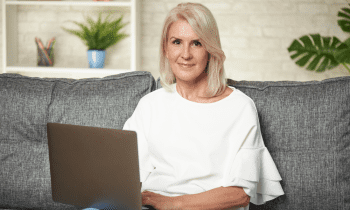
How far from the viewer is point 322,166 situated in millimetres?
1235

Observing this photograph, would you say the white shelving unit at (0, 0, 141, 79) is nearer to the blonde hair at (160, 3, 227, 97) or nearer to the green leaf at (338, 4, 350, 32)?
the blonde hair at (160, 3, 227, 97)

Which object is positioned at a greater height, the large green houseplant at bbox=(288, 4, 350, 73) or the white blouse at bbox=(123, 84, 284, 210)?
the large green houseplant at bbox=(288, 4, 350, 73)

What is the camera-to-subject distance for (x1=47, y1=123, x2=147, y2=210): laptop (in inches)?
33.7

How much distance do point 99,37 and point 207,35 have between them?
68.4 inches

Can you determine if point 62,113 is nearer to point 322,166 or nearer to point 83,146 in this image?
point 83,146

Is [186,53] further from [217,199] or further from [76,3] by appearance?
[76,3]

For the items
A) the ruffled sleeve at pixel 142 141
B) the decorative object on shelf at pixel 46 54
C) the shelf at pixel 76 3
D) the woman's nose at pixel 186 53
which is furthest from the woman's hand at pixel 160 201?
the decorative object on shelf at pixel 46 54

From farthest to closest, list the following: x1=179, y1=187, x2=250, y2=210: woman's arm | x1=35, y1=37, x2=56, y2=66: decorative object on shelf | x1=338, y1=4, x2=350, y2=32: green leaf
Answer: x1=35, y1=37, x2=56, y2=66: decorative object on shelf, x1=338, y1=4, x2=350, y2=32: green leaf, x1=179, y1=187, x2=250, y2=210: woman's arm

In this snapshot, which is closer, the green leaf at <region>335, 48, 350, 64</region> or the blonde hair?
the blonde hair

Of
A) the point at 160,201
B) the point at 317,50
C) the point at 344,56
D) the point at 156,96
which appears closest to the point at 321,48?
the point at 317,50

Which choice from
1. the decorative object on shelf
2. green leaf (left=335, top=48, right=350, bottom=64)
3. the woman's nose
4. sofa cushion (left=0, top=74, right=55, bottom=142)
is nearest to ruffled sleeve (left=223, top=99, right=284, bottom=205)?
the woman's nose

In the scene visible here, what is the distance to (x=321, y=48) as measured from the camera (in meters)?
2.68

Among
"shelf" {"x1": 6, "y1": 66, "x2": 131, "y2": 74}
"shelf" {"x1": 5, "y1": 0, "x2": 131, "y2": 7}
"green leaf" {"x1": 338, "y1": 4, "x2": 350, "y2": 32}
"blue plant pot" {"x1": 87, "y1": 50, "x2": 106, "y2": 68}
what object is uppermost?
"shelf" {"x1": 5, "y1": 0, "x2": 131, "y2": 7}

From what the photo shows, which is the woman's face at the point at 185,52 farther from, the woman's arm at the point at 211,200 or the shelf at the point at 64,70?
the shelf at the point at 64,70
